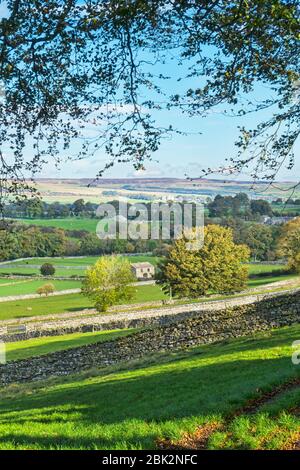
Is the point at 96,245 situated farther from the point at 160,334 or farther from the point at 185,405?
the point at 185,405

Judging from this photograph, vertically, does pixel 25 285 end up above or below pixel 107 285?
below

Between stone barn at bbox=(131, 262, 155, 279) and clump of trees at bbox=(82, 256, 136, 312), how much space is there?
28.7 meters

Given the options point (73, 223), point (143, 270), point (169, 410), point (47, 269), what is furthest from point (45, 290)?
point (169, 410)

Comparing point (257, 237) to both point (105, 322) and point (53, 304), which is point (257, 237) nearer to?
point (53, 304)

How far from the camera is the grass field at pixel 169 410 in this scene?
25.2 feet

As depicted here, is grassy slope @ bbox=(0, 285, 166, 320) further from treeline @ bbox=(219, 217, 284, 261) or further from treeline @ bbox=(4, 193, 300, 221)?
treeline @ bbox=(219, 217, 284, 261)

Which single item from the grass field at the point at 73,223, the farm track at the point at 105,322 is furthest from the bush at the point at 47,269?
the farm track at the point at 105,322

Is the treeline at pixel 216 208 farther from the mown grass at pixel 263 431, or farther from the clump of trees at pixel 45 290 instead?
the clump of trees at pixel 45 290

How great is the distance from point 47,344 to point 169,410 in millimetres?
32900

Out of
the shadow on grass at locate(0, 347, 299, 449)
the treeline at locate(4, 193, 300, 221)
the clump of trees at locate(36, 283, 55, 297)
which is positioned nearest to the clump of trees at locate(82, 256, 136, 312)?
the treeline at locate(4, 193, 300, 221)

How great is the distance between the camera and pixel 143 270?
102 meters

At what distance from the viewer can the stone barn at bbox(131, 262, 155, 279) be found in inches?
3932

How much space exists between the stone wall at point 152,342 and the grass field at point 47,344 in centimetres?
278

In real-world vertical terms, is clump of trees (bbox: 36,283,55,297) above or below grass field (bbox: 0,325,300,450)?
below
